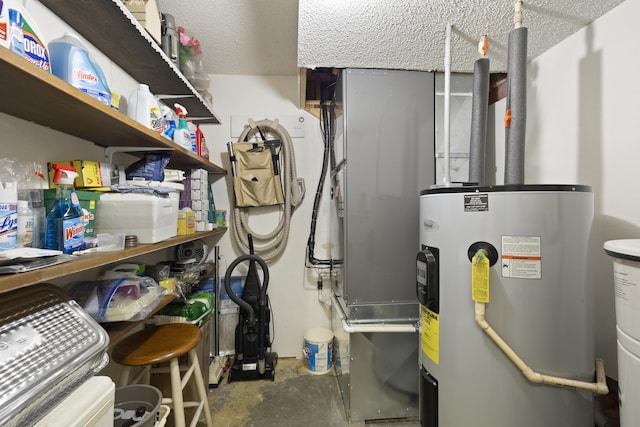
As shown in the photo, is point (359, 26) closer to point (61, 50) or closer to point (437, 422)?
point (61, 50)

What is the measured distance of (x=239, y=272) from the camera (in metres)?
2.24

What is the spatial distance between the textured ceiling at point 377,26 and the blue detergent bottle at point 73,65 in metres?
0.82

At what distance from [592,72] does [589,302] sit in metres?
1.06

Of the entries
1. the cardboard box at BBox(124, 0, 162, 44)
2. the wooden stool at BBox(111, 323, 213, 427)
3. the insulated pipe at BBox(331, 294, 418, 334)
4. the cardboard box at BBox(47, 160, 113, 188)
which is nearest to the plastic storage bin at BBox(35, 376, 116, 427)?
the wooden stool at BBox(111, 323, 213, 427)

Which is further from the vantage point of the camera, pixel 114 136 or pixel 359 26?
pixel 359 26

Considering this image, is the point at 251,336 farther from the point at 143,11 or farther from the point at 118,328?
the point at 143,11

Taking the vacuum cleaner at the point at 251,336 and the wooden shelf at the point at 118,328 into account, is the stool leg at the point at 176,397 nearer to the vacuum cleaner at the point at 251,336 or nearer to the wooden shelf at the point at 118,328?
the wooden shelf at the point at 118,328

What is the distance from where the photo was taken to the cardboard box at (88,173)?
0.91 meters

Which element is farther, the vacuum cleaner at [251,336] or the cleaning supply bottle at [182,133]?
the vacuum cleaner at [251,336]

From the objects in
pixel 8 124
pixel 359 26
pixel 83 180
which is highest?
pixel 359 26

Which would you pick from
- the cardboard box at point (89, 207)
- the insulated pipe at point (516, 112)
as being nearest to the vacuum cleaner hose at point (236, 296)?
the cardboard box at point (89, 207)

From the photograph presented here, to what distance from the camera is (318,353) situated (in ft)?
6.61

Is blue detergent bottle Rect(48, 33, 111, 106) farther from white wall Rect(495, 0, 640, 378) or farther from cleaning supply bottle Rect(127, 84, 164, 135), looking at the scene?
white wall Rect(495, 0, 640, 378)

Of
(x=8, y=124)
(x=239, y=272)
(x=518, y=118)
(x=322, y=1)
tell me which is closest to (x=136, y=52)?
(x=8, y=124)
